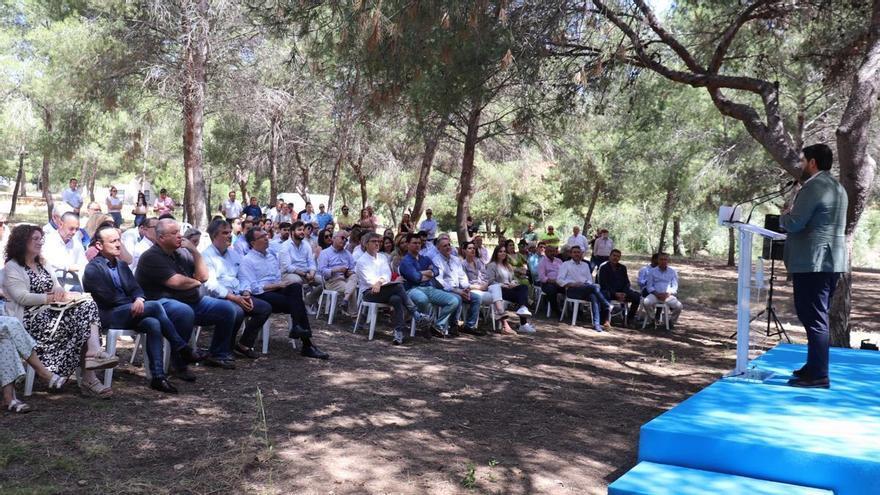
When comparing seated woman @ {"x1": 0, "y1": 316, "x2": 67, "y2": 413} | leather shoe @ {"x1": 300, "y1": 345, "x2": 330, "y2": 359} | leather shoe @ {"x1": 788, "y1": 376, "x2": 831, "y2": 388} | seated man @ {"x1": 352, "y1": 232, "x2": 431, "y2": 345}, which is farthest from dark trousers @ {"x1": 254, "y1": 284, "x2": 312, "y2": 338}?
leather shoe @ {"x1": 788, "y1": 376, "x2": 831, "y2": 388}

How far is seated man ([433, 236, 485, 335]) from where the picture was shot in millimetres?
8945

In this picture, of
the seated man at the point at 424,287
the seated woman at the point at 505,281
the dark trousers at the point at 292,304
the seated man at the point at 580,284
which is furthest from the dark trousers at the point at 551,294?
the dark trousers at the point at 292,304

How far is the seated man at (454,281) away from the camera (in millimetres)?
8945

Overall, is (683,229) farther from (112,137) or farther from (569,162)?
(112,137)

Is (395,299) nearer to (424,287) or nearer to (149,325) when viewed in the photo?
(424,287)

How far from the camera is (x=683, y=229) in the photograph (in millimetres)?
33844

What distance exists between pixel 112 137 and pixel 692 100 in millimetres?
21256

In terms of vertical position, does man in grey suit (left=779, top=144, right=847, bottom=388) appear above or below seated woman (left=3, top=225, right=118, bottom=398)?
above

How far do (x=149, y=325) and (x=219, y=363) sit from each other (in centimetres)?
91

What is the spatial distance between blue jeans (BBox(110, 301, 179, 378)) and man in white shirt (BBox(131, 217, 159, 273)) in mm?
1767

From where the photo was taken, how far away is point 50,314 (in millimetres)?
5074

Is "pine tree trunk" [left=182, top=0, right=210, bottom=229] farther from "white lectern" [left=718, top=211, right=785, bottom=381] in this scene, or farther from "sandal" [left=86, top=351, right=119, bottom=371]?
"white lectern" [left=718, top=211, right=785, bottom=381]

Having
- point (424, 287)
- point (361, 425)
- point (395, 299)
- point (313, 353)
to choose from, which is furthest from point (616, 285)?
point (361, 425)

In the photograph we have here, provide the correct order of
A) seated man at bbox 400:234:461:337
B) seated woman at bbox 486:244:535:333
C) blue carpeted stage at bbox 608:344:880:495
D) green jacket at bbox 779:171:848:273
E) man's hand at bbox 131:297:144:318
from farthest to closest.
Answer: seated woman at bbox 486:244:535:333 → seated man at bbox 400:234:461:337 → man's hand at bbox 131:297:144:318 → green jacket at bbox 779:171:848:273 → blue carpeted stage at bbox 608:344:880:495
